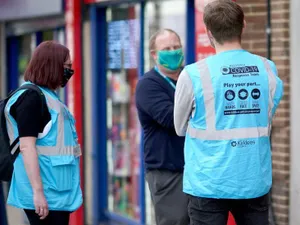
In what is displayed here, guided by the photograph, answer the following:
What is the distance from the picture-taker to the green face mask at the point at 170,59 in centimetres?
489

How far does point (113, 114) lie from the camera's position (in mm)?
7871

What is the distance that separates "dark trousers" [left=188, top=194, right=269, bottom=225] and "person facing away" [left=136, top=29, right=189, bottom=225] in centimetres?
102

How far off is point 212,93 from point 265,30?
259 cm

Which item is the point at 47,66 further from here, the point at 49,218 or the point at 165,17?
the point at 165,17

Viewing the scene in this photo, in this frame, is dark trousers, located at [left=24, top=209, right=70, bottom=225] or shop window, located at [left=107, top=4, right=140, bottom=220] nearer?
dark trousers, located at [left=24, top=209, right=70, bottom=225]

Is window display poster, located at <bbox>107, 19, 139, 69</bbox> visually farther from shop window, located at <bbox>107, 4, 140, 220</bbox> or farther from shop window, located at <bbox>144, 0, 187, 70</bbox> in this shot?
shop window, located at <bbox>144, 0, 187, 70</bbox>

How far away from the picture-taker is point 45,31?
9219mm

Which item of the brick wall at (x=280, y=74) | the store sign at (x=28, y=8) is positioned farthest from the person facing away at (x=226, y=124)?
the store sign at (x=28, y=8)

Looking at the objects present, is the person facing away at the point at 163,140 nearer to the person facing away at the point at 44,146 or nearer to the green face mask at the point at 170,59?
the green face mask at the point at 170,59

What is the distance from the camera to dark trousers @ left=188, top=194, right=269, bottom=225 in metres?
3.68

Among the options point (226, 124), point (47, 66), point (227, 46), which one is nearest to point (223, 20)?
point (227, 46)

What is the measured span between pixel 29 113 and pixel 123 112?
3.64 m

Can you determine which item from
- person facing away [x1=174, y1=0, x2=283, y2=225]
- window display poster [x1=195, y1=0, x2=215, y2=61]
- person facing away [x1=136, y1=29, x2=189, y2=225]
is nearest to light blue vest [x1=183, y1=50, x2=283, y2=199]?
→ person facing away [x1=174, y1=0, x2=283, y2=225]

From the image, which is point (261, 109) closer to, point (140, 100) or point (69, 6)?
point (140, 100)
